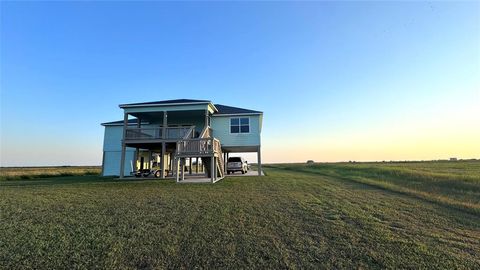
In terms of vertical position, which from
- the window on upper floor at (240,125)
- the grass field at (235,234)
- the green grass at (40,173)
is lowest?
the grass field at (235,234)

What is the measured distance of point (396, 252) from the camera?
4.62m

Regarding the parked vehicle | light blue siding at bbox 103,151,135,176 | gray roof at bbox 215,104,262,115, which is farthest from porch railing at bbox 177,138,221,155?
light blue siding at bbox 103,151,135,176

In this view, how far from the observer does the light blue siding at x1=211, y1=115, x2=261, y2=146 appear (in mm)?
19531

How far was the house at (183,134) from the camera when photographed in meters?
14.9

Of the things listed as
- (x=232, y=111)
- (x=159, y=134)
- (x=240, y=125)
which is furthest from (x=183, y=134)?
(x=232, y=111)

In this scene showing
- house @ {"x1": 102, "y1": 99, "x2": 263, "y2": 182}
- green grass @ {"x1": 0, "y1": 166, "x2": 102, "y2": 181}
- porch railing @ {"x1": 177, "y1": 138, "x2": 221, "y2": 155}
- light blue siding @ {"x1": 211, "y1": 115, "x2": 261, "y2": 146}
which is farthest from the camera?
green grass @ {"x1": 0, "y1": 166, "x2": 102, "y2": 181}

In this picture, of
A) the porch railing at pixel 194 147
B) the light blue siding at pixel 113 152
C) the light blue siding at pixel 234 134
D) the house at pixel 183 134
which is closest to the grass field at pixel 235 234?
the porch railing at pixel 194 147

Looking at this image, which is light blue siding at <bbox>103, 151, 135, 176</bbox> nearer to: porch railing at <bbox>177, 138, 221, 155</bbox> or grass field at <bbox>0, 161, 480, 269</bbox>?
porch railing at <bbox>177, 138, 221, 155</bbox>

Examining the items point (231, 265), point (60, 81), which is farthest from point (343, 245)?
point (60, 81)

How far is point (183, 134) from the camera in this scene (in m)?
17.4

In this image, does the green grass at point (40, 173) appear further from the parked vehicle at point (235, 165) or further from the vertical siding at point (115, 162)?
the parked vehicle at point (235, 165)

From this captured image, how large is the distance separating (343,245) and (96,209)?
6854mm

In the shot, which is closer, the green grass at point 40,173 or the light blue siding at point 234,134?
the light blue siding at point 234,134

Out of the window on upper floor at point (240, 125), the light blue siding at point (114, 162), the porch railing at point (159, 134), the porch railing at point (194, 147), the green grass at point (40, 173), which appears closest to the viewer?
the porch railing at point (194, 147)
